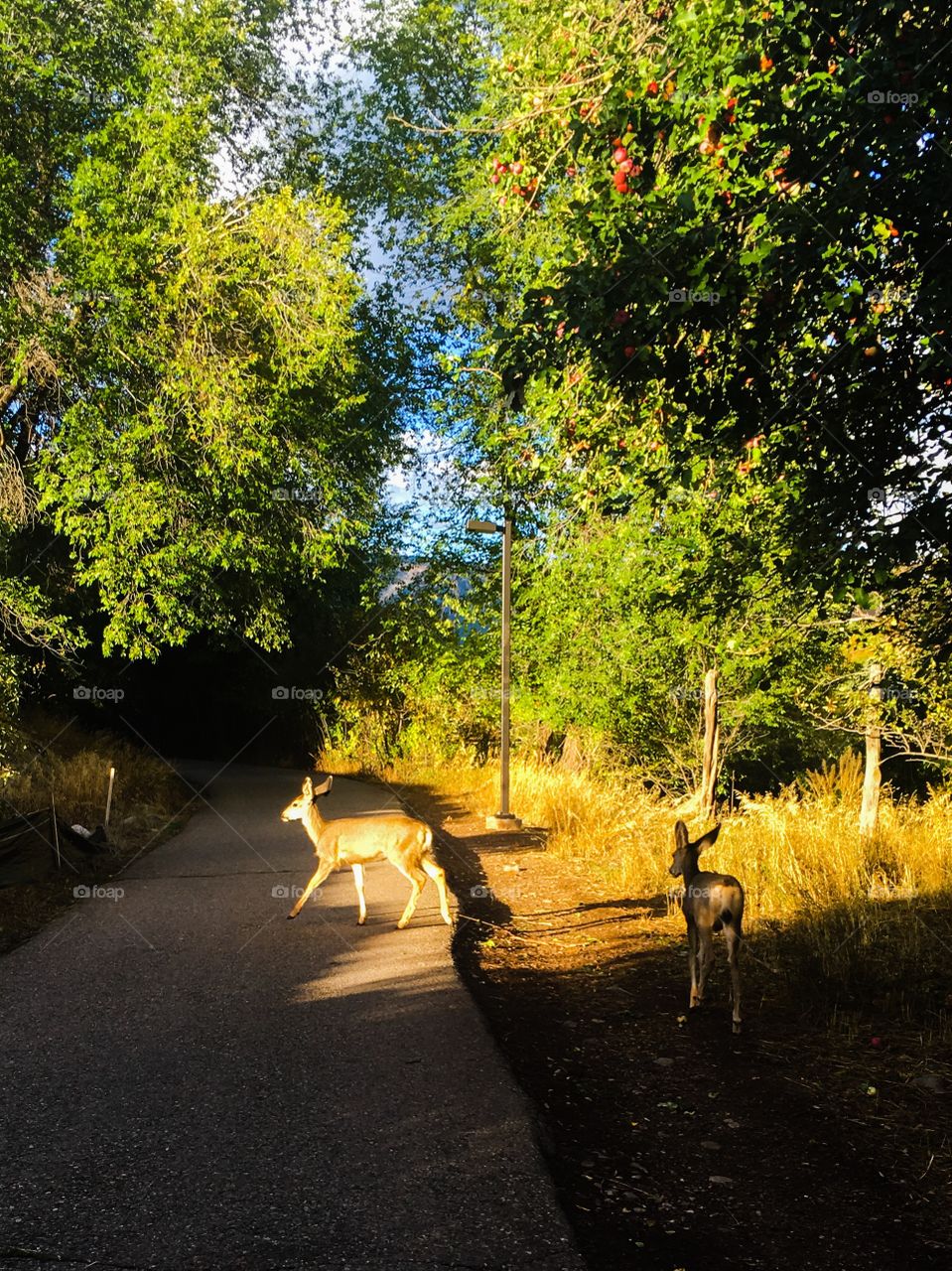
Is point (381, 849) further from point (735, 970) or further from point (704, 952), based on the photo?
point (735, 970)

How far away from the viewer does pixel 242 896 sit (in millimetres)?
11469

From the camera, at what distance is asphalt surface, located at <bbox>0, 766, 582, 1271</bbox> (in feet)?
13.5

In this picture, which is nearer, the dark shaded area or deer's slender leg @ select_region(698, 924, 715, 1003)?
deer's slender leg @ select_region(698, 924, 715, 1003)

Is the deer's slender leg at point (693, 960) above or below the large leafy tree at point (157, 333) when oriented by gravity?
below

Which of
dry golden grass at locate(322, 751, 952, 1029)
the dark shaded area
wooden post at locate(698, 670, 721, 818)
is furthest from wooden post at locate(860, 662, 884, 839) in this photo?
the dark shaded area

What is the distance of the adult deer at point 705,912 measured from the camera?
22.9ft

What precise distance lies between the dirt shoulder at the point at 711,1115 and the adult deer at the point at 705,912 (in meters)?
0.29

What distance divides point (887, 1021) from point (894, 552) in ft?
13.1

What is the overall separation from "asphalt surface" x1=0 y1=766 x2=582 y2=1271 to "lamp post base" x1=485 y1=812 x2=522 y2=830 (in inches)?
279

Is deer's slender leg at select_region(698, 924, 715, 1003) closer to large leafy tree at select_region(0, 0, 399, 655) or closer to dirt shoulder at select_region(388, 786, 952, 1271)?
dirt shoulder at select_region(388, 786, 952, 1271)

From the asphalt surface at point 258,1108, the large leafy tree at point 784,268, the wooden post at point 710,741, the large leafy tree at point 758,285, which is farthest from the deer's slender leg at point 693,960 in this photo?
the wooden post at point 710,741

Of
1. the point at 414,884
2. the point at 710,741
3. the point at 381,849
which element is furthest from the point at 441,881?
the point at 710,741

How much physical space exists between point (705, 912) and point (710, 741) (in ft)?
25.4

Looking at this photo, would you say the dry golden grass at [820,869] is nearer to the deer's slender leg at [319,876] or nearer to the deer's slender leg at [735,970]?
the deer's slender leg at [735,970]
